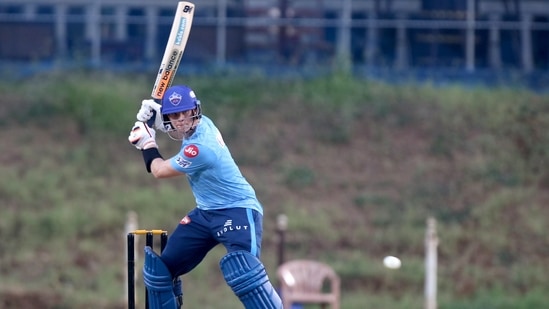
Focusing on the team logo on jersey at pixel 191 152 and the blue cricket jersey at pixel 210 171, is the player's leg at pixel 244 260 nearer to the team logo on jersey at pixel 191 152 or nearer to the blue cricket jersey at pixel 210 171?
the blue cricket jersey at pixel 210 171

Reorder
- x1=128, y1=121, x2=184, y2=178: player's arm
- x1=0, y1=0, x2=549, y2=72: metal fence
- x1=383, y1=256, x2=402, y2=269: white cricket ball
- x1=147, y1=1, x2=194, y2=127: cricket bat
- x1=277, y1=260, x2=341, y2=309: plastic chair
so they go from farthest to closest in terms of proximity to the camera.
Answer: x1=0, y1=0, x2=549, y2=72: metal fence, x1=277, y1=260, x2=341, y2=309: plastic chair, x1=383, y1=256, x2=402, y2=269: white cricket ball, x1=147, y1=1, x2=194, y2=127: cricket bat, x1=128, y1=121, x2=184, y2=178: player's arm

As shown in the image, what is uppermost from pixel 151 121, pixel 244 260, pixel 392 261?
pixel 392 261

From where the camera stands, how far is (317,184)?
19.4 meters

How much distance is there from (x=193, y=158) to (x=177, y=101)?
0.38 meters

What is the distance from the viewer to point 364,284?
17.1 m

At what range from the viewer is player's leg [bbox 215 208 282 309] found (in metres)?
7.95

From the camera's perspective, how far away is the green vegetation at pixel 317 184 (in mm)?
17172

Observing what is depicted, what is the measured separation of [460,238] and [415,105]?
3.58m

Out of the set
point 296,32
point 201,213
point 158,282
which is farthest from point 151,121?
point 296,32

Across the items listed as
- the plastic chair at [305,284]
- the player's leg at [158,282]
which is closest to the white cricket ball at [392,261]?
the plastic chair at [305,284]

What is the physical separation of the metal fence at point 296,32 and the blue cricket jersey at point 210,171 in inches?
547

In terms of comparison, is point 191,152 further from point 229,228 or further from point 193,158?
point 229,228

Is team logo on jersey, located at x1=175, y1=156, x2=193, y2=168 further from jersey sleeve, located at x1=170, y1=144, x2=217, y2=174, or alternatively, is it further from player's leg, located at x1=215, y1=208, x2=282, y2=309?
player's leg, located at x1=215, y1=208, x2=282, y2=309

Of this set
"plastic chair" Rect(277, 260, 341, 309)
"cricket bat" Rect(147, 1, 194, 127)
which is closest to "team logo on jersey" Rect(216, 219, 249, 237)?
"cricket bat" Rect(147, 1, 194, 127)
